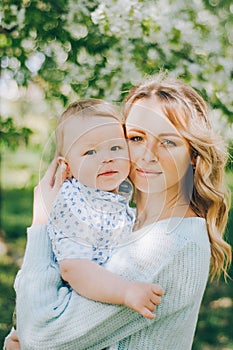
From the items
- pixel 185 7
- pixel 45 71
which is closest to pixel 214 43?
pixel 185 7

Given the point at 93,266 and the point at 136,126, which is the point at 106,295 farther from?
the point at 136,126

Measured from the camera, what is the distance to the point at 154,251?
1.91 metres

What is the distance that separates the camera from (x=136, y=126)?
1.90m

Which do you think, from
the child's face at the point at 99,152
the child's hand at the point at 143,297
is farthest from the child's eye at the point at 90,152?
the child's hand at the point at 143,297

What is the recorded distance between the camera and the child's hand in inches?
69.9

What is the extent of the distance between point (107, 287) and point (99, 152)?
35 cm

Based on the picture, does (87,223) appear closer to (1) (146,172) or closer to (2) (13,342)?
(1) (146,172)

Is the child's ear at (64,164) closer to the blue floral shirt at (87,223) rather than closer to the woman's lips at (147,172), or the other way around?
the blue floral shirt at (87,223)

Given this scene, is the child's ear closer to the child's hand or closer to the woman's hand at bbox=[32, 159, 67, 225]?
the woman's hand at bbox=[32, 159, 67, 225]

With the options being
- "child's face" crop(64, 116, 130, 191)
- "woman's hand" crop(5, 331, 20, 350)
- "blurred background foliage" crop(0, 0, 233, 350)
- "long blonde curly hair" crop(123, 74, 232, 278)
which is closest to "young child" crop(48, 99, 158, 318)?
"child's face" crop(64, 116, 130, 191)

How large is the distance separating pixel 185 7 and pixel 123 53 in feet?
1.82

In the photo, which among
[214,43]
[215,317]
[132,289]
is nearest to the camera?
[132,289]

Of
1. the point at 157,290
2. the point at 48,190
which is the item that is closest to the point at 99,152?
the point at 48,190

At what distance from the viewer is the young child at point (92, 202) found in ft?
6.02
